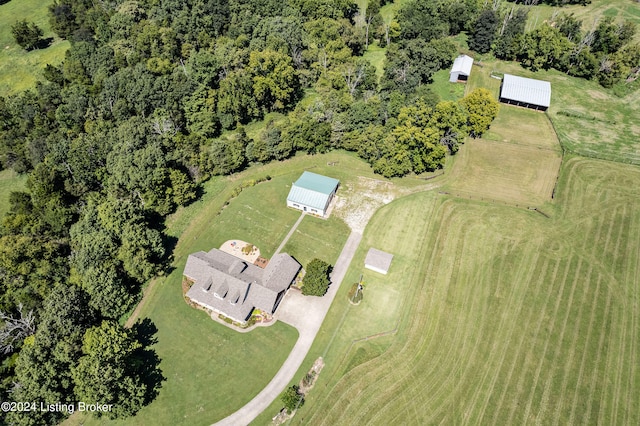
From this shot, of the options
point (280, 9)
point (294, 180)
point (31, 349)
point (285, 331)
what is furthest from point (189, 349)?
point (280, 9)

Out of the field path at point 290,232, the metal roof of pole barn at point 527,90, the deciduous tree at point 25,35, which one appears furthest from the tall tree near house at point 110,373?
the deciduous tree at point 25,35

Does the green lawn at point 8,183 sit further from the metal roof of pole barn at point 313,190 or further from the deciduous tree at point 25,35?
the metal roof of pole barn at point 313,190

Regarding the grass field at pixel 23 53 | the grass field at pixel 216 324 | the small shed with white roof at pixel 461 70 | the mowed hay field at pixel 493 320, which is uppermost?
the grass field at pixel 23 53

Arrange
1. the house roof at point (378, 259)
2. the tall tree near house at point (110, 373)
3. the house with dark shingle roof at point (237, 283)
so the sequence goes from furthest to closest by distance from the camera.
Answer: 1. the house roof at point (378, 259)
2. the house with dark shingle roof at point (237, 283)
3. the tall tree near house at point (110, 373)

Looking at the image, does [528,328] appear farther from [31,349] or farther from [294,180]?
[31,349]

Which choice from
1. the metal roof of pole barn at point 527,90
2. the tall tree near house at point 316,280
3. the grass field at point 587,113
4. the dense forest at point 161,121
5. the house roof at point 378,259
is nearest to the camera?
the dense forest at point 161,121

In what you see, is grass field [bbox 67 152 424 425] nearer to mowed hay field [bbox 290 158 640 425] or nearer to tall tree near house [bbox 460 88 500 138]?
mowed hay field [bbox 290 158 640 425]

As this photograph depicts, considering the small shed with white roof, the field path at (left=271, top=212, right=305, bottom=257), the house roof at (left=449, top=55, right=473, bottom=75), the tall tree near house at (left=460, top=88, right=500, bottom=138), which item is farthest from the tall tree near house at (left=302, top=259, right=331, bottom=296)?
the house roof at (left=449, top=55, right=473, bottom=75)

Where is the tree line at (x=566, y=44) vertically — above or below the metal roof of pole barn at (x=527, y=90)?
above
